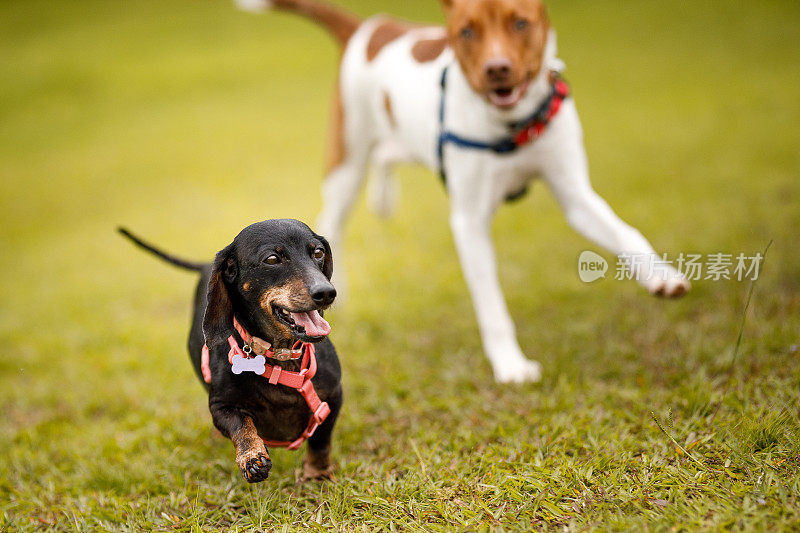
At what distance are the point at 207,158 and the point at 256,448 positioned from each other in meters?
12.0

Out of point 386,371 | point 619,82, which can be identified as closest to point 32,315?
point 386,371

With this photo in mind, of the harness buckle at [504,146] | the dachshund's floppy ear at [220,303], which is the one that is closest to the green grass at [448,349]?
the dachshund's floppy ear at [220,303]

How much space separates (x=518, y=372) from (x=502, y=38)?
160 cm

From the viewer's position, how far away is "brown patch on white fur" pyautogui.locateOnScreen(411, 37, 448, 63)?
4.11 meters

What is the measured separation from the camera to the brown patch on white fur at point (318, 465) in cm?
269

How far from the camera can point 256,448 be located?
215 centimetres

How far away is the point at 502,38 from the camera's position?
3260mm

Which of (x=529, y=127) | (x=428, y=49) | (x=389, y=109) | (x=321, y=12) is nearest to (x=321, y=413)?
(x=529, y=127)

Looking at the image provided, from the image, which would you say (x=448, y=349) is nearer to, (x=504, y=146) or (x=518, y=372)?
(x=518, y=372)

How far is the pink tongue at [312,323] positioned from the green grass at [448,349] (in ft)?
2.42

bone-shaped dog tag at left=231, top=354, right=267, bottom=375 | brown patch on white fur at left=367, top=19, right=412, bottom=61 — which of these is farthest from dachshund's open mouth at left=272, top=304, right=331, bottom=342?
brown patch on white fur at left=367, top=19, right=412, bottom=61

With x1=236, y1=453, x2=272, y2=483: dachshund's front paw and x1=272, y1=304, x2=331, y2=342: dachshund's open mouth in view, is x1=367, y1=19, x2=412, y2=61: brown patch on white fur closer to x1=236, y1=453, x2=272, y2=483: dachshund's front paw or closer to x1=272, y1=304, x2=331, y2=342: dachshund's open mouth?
x1=272, y1=304, x2=331, y2=342: dachshund's open mouth

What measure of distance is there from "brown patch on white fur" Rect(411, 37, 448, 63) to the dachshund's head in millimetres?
2230

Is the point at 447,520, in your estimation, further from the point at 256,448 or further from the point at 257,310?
the point at 257,310
